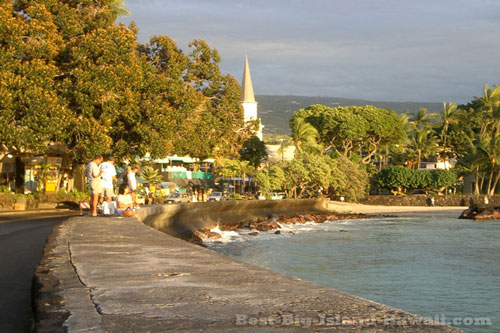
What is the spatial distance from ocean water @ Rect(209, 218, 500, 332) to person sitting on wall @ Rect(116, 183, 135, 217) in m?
5.49

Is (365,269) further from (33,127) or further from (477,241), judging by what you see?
(33,127)

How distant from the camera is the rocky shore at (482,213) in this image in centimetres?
5612

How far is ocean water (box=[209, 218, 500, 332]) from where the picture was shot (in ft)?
47.7

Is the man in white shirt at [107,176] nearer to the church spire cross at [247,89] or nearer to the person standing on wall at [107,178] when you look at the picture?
the person standing on wall at [107,178]

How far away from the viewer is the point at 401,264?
23.1 metres

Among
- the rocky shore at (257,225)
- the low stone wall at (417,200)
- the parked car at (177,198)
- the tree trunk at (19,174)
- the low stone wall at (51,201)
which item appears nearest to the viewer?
the rocky shore at (257,225)

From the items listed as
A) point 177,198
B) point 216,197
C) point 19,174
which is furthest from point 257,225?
point 216,197

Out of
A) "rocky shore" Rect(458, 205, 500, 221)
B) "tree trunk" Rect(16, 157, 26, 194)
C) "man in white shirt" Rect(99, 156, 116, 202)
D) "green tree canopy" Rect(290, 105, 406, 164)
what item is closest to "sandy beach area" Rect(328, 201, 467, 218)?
"rocky shore" Rect(458, 205, 500, 221)

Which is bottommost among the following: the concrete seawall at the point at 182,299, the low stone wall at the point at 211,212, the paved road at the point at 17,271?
the low stone wall at the point at 211,212

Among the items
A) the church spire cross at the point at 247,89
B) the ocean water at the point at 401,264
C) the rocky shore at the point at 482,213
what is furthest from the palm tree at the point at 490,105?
the church spire cross at the point at 247,89

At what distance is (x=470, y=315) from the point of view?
519 inches

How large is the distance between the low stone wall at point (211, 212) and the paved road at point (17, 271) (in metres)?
4.74

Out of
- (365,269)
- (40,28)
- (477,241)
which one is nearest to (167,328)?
(365,269)

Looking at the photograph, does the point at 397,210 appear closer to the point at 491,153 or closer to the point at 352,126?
the point at 491,153
